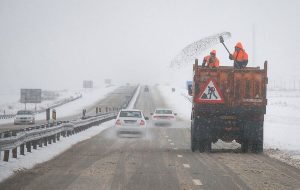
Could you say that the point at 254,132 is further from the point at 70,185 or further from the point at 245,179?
the point at 70,185

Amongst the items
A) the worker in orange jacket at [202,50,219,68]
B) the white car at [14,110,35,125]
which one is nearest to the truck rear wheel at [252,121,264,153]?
the worker in orange jacket at [202,50,219,68]

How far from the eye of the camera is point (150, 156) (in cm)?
1955

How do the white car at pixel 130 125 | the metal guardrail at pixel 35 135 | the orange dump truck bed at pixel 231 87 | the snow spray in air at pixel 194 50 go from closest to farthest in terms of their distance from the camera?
the snow spray in air at pixel 194 50, the metal guardrail at pixel 35 135, the orange dump truck bed at pixel 231 87, the white car at pixel 130 125

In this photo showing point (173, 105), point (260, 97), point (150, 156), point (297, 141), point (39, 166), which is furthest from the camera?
point (173, 105)

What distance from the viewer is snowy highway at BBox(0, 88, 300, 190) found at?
12.8 meters

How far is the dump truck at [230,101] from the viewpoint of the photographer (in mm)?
20922

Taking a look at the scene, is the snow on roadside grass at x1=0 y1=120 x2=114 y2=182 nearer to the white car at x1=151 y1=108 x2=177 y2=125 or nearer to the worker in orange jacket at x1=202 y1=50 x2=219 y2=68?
the worker in orange jacket at x1=202 y1=50 x2=219 y2=68

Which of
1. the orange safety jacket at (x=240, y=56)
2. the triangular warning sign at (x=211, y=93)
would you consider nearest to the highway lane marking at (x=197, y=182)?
the triangular warning sign at (x=211, y=93)

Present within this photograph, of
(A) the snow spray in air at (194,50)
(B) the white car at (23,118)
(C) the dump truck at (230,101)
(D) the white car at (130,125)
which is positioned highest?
(A) the snow spray in air at (194,50)

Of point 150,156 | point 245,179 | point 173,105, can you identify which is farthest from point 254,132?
point 173,105

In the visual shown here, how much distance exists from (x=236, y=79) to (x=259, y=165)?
447 cm

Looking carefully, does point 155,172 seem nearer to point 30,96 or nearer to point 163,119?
point 163,119

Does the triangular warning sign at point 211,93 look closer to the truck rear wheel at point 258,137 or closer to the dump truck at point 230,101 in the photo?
the dump truck at point 230,101

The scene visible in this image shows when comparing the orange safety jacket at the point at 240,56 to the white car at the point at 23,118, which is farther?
the white car at the point at 23,118
